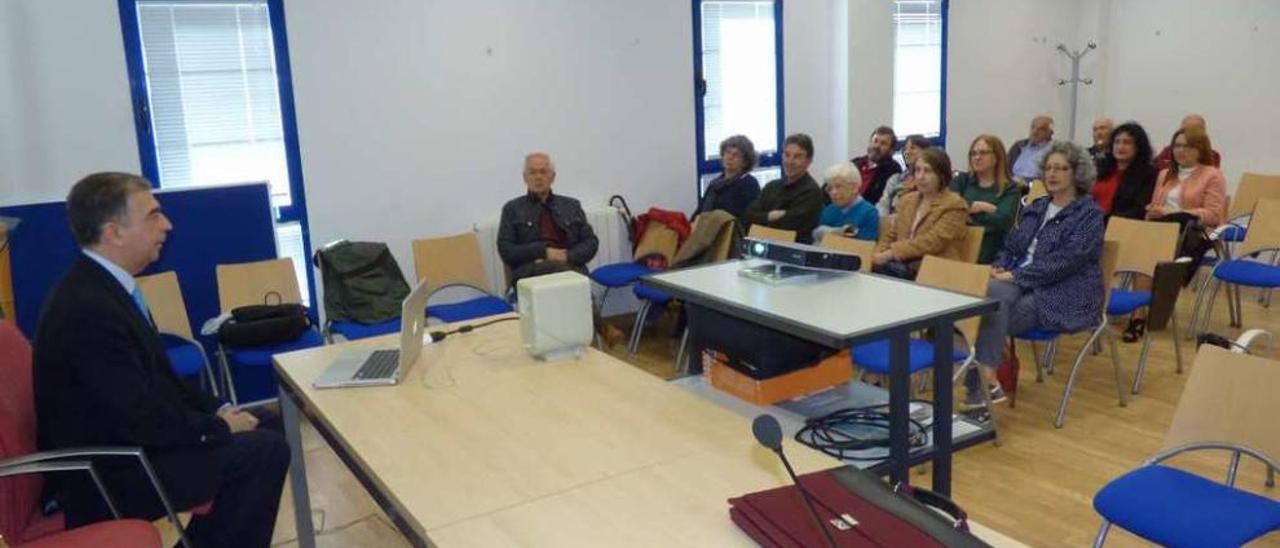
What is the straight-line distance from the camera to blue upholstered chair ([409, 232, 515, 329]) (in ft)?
16.4

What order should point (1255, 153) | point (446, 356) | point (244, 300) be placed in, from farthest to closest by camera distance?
point (1255, 153)
point (244, 300)
point (446, 356)

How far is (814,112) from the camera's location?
22.7ft

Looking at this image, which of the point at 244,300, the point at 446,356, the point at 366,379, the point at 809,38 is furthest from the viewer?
the point at 809,38

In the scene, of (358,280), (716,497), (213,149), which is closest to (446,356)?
(716,497)

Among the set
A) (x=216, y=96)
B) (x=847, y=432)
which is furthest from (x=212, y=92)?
(x=847, y=432)

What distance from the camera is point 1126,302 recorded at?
14.9 ft

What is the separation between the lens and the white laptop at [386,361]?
271cm

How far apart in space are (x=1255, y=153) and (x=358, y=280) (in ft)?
22.3

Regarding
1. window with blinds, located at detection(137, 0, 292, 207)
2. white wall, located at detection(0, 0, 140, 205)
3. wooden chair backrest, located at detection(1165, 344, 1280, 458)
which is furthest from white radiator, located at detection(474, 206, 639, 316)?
wooden chair backrest, located at detection(1165, 344, 1280, 458)

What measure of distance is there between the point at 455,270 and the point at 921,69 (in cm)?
435

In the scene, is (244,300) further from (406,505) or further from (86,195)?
(406,505)

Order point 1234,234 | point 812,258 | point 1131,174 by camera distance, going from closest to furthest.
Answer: point 812,258
point 1131,174
point 1234,234

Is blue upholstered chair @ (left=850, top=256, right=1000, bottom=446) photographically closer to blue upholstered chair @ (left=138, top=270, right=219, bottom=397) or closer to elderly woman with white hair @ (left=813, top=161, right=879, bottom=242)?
elderly woman with white hair @ (left=813, top=161, right=879, bottom=242)

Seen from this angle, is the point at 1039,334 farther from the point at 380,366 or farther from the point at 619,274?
the point at 380,366
